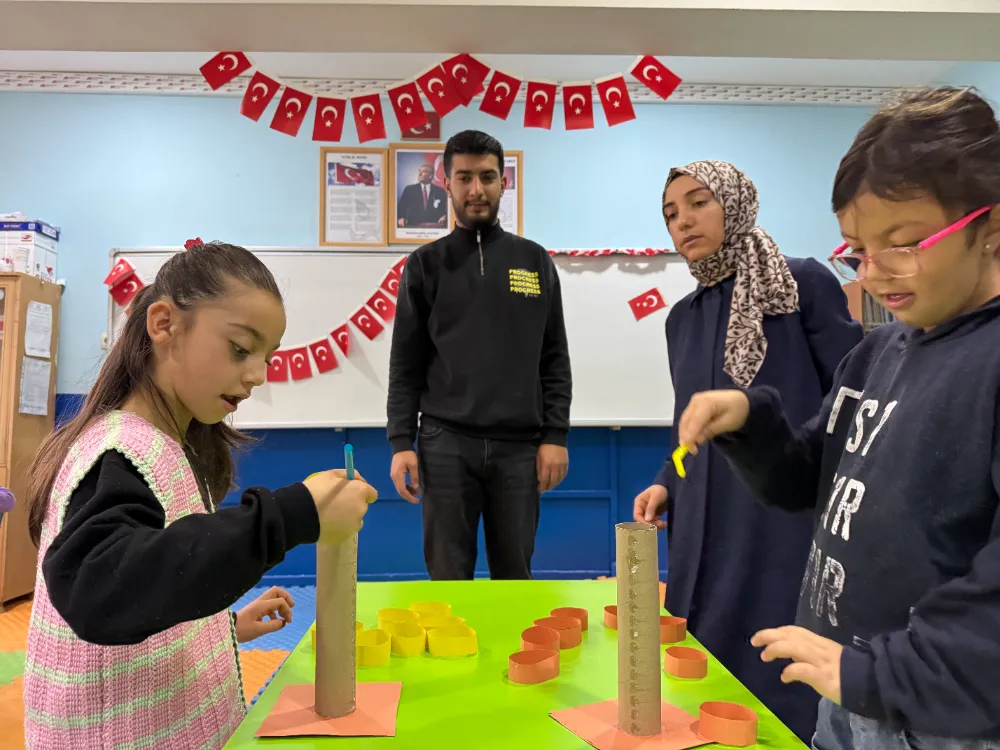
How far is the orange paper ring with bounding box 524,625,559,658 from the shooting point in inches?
33.4

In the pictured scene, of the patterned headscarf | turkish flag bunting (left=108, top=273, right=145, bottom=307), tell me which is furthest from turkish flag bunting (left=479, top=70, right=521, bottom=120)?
turkish flag bunting (left=108, top=273, right=145, bottom=307)

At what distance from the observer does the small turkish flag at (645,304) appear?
3621mm

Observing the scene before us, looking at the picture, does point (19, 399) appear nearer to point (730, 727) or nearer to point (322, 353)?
point (322, 353)

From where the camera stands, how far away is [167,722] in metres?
0.80

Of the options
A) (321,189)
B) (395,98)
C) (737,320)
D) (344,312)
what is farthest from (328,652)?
(321,189)

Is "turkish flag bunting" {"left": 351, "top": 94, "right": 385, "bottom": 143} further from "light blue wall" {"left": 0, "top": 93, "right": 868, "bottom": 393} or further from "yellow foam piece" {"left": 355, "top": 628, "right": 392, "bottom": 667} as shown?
"yellow foam piece" {"left": 355, "top": 628, "right": 392, "bottom": 667}

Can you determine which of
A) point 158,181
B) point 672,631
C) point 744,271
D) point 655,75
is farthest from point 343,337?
point 672,631

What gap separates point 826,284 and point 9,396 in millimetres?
3562

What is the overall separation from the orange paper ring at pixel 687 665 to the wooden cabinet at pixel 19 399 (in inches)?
134

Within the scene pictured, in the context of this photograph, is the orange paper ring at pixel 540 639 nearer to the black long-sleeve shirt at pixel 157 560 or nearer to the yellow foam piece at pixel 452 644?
the yellow foam piece at pixel 452 644

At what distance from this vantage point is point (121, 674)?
791 mm

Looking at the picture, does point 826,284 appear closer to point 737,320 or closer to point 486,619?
point 737,320

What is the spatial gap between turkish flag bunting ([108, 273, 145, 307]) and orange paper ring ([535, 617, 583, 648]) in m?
3.40

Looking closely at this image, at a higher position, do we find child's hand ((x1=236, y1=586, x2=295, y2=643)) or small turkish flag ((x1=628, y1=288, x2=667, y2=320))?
small turkish flag ((x1=628, y1=288, x2=667, y2=320))
